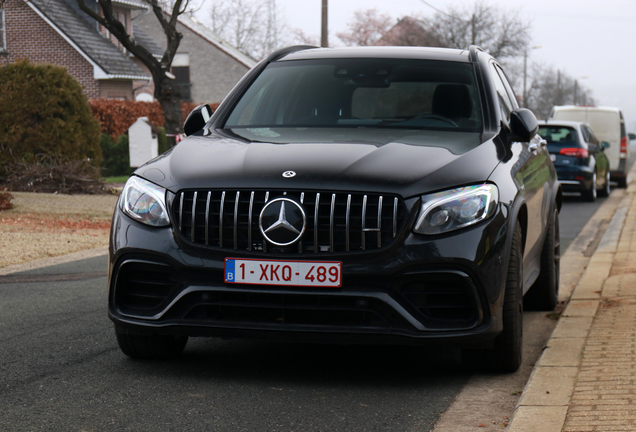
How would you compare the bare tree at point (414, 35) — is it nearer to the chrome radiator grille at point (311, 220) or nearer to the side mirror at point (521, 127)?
the side mirror at point (521, 127)

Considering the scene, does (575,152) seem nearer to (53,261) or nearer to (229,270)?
(53,261)

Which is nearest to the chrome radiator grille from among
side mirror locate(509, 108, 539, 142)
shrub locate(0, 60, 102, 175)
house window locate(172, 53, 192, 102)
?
side mirror locate(509, 108, 539, 142)

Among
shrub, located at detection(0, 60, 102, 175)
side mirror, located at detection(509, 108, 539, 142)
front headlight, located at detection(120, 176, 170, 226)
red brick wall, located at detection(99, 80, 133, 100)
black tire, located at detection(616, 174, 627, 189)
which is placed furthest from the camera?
red brick wall, located at detection(99, 80, 133, 100)

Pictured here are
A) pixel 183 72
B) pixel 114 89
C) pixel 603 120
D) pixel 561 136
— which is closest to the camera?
pixel 561 136

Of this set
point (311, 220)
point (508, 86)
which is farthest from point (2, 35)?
point (311, 220)

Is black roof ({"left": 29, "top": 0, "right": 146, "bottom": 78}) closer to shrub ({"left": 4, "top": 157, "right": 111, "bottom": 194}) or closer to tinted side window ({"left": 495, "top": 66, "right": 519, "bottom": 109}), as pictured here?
shrub ({"left": 4, "top": 157, "right": 111, "bottom": 194})

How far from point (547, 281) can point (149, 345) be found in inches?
119

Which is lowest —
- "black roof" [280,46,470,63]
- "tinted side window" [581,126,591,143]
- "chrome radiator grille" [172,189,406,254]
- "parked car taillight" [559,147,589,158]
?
"parked car taillight" [559,147,589,158]

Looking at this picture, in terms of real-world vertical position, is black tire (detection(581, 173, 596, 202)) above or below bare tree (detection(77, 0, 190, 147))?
below

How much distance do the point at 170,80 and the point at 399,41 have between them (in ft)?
163

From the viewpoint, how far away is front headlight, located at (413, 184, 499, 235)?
4.09 m

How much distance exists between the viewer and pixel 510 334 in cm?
452

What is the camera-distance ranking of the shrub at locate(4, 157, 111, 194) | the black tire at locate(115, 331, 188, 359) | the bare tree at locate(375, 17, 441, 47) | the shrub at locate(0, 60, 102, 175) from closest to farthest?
1. the black tire at locate(115, 331, 188, 359)
2. the shrub at locate(4, 157, 111, 194)
3. the shrub at locate(0, 60, 102, 175)
4. the bare tree at locate(375, 17, 441, 47)

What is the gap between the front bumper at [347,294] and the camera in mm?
4062
